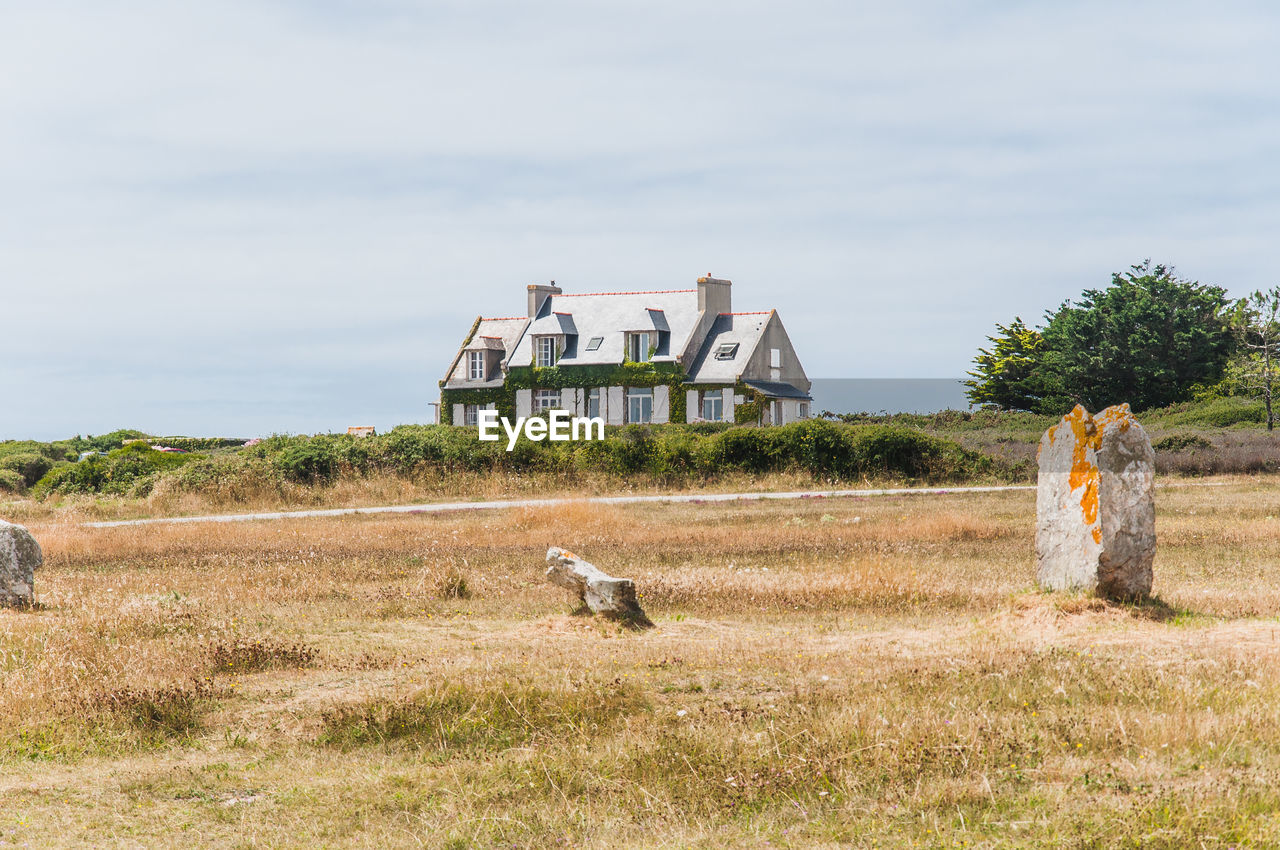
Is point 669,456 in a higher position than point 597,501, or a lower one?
higher

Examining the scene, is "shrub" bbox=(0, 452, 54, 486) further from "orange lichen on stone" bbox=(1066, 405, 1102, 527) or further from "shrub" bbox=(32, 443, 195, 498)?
"orange lichen on stone" bbox=(1066, 405, 1102, 527)

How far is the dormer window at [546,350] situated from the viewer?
57469 millimetres

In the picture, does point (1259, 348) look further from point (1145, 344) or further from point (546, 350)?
point (546, 350)

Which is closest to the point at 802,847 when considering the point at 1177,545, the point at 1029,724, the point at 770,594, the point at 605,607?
the point at 1029,724

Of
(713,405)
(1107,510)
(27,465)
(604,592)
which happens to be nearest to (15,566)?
(604,592)

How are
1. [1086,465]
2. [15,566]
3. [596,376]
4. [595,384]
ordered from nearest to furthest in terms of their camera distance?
[1086,465]
[15,566]
[596,376]
[595,384]

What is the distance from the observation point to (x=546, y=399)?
190 ft

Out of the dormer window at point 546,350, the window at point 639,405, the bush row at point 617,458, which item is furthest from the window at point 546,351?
the bush row at point 617,458

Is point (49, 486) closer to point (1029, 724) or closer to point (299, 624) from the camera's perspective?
point (299, 624)

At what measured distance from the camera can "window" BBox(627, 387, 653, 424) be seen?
56.3 metres

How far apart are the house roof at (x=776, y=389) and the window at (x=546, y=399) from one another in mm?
10396

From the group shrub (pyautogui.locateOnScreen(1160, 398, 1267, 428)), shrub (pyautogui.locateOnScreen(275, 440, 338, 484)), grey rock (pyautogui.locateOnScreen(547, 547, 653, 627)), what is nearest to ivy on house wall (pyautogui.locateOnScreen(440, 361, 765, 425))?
shrub (pyautogui.locateOnScreen(1160, 398, 1267, 428))

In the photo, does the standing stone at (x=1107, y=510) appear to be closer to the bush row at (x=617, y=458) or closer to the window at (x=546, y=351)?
the bush row at (x=617, y=458)

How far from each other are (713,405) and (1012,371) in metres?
21.6
